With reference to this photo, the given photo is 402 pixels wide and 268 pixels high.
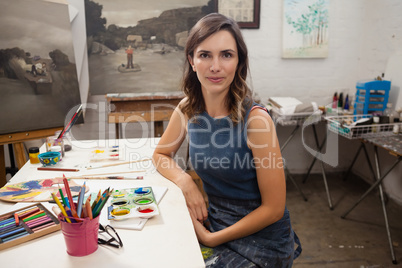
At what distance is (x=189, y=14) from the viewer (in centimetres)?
330

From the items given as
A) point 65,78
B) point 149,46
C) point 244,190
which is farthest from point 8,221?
point 149,46

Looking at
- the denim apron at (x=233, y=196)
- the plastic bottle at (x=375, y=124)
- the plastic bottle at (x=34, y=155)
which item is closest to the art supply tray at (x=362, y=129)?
the plastic bottle at (x=375, y=124)

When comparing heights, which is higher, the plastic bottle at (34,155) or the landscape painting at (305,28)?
the landscape painting at (305,28)

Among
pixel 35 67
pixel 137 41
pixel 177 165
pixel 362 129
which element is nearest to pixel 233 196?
pixel 177 165

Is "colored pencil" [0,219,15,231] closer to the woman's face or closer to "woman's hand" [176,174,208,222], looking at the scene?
"woman's hand" [176,174,208,222]

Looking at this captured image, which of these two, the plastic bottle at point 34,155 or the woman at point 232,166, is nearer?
the woman at point 232,166

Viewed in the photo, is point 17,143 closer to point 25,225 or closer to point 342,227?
point 25,225

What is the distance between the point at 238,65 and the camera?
1398mm

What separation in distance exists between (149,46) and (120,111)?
803 mm

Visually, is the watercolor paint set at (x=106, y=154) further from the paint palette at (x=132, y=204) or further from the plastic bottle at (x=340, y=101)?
the plastic bottle at (x=340, y=101)

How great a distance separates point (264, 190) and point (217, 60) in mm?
547

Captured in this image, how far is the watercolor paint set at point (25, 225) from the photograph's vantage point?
3.20 feet

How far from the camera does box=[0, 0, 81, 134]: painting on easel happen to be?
2.22 meters

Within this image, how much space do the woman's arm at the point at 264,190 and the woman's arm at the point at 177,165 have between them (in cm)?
12
